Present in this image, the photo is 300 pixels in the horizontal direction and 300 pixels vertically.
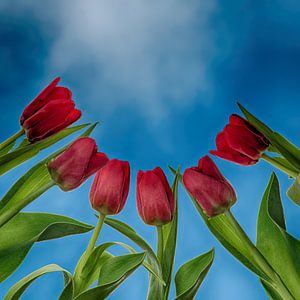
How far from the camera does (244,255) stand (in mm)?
706

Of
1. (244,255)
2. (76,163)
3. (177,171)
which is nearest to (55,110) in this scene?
(76,163)

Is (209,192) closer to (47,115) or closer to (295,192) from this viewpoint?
(295,192)

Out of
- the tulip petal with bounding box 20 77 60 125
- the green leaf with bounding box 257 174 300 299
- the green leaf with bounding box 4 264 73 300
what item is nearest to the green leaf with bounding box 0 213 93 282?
the green leaf with bounding box 4 264 73 300

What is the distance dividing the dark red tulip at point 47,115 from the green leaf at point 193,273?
0.83ft

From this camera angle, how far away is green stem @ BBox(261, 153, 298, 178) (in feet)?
2.35

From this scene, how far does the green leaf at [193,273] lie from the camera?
0.66 metres

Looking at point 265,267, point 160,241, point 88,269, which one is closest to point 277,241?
point 265,267

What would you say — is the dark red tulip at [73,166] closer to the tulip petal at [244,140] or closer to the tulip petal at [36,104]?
the tulip petal at [36,104]

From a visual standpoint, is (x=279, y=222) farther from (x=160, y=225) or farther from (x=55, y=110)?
(x=55, y=110)

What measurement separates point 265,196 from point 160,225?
0.16 metres

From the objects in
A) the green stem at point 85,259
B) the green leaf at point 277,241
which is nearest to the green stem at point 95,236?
the green stem at point 85,259

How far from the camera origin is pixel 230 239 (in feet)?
2.38

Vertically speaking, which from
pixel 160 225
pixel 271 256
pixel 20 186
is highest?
pixel 20 186

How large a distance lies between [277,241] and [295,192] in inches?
3.0
